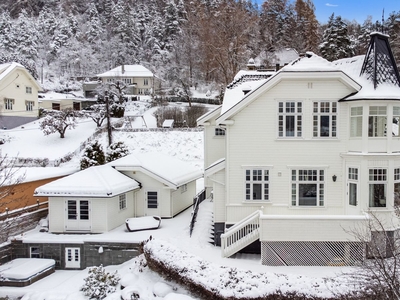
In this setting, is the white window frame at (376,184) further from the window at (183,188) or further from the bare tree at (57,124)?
the bare tree at (57,124)

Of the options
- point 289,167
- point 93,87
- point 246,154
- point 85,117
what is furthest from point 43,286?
point 93,87

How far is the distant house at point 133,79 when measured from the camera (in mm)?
60750

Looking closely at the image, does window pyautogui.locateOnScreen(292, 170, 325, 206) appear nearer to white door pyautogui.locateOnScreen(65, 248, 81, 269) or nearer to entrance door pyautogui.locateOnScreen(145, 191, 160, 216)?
entrance door pyautogui.locateOnScreen(145, 191, 160, 216)

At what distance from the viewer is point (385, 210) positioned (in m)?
13.5

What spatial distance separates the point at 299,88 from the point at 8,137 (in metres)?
34.1

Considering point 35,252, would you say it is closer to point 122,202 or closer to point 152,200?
point 122,202

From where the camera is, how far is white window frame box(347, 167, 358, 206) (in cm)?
1380

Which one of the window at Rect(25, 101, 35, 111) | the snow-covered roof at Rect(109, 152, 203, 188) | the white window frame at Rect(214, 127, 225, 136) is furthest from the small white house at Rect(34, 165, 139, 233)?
the window at Rect(25, 101, 35, 111)

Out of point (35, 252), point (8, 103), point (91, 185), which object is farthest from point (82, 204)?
point (8, 103)

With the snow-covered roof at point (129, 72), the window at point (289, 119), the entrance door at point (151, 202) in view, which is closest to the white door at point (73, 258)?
the entrance door at point (151, 202)

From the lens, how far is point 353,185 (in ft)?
45.8

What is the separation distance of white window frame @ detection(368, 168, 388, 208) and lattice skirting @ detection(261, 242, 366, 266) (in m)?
1.96

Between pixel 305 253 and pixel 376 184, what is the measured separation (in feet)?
12.2

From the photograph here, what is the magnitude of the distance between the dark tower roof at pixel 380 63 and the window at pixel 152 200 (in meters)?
11.9
